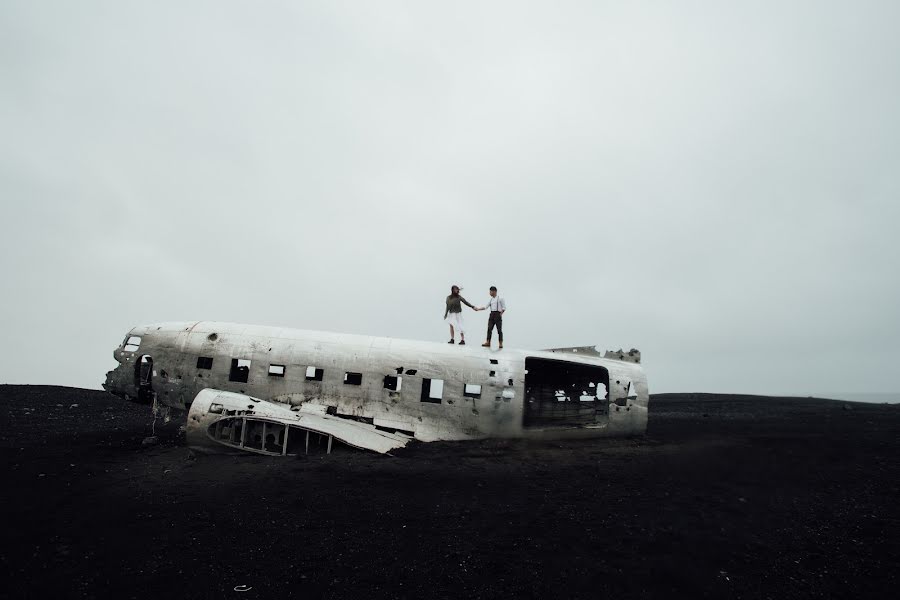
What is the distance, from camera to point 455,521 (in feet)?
34.3

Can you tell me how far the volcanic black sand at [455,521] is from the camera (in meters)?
7.93

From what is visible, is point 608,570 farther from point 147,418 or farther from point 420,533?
point 147,418

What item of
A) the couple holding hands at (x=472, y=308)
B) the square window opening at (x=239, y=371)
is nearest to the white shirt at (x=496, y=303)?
the couple holding hands at (x=472, y=308)

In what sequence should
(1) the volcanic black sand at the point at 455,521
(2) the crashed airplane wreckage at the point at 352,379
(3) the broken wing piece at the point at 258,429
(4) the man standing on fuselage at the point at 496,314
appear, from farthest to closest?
(4) the man standing on fuselage at the point at 496,314
(2) the crashed airplane wreckage at the point at 352,379
(3) the broken wing piece at the point at 258,429
(1) the volcanic black sand at the point at 455,521

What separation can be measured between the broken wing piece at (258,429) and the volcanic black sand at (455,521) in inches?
22.2

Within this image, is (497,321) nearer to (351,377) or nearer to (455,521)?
(351,377)

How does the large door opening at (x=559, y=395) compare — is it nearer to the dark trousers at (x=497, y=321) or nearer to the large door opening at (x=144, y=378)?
the dark trousers at (x=497, y=321)

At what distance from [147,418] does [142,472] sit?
1495cm

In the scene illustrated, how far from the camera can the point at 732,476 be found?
46.1 ft

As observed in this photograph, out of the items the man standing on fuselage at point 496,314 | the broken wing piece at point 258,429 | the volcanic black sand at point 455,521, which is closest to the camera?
the volcanic black sand at point 455,521

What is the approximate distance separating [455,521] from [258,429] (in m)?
8.02

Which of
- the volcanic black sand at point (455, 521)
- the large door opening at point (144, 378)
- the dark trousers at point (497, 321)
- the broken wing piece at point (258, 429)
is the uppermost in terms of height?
the dark trousers at point (497, 321)

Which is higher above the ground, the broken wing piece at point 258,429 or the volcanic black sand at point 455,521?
the broken wing piece at point 258,429

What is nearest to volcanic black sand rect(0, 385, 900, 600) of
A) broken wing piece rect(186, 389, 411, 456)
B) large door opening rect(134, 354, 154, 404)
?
broken wing piece rect(186, 389, 411, 456)
